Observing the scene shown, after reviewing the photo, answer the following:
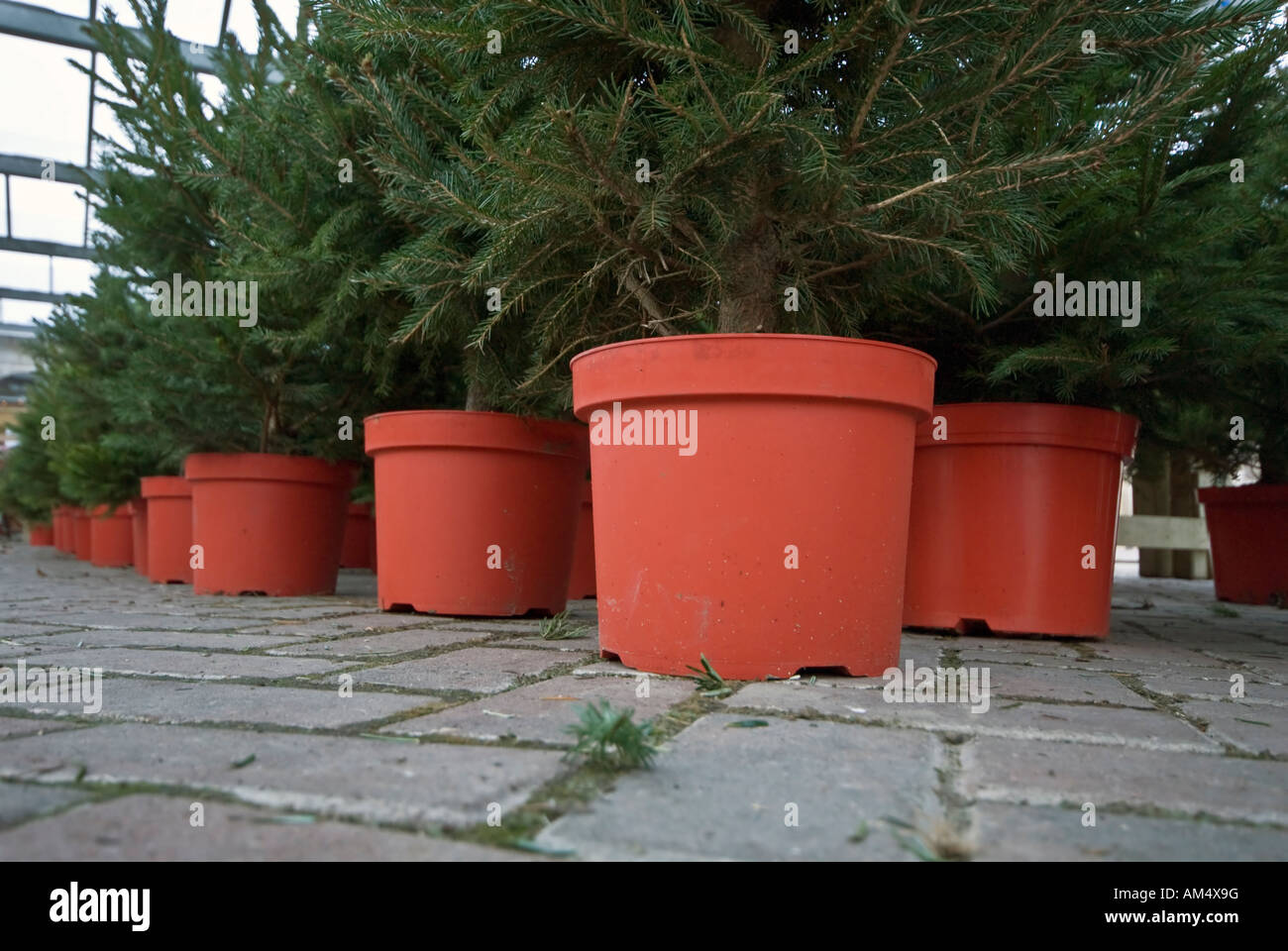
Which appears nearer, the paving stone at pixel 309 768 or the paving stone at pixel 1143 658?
the paving stone at pixel 309 768

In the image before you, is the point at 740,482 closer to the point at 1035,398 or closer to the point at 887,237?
the point at 887,237

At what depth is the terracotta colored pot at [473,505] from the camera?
3023 millimetres

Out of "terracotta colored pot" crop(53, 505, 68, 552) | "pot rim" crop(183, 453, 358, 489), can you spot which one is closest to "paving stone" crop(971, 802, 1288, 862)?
"pot rim" crop(183, 453, 358, 489)

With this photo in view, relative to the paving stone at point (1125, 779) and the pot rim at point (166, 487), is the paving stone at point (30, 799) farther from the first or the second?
the pot rim at point (166, 487)

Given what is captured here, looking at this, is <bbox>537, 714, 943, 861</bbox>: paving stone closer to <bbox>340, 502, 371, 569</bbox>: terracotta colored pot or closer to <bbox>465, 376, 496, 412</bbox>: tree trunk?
<bbox>465, 376, 496, 412</bbox>: tree trunk

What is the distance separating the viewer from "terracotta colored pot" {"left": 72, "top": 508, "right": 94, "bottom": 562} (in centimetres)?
877

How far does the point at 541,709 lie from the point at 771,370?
75cm

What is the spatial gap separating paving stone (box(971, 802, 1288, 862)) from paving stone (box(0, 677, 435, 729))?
2.86 ft

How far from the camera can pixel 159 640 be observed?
242cm

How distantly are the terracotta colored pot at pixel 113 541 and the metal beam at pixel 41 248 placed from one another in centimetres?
620

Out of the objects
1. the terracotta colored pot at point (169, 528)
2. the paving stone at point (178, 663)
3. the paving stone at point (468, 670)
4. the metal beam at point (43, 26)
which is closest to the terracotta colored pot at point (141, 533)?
the terracotta colored pot at point (169, 528)

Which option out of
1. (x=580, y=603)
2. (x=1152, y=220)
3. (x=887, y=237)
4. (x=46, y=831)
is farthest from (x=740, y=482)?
(x=580, y=603)

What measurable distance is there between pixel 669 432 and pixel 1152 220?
5.01ft
